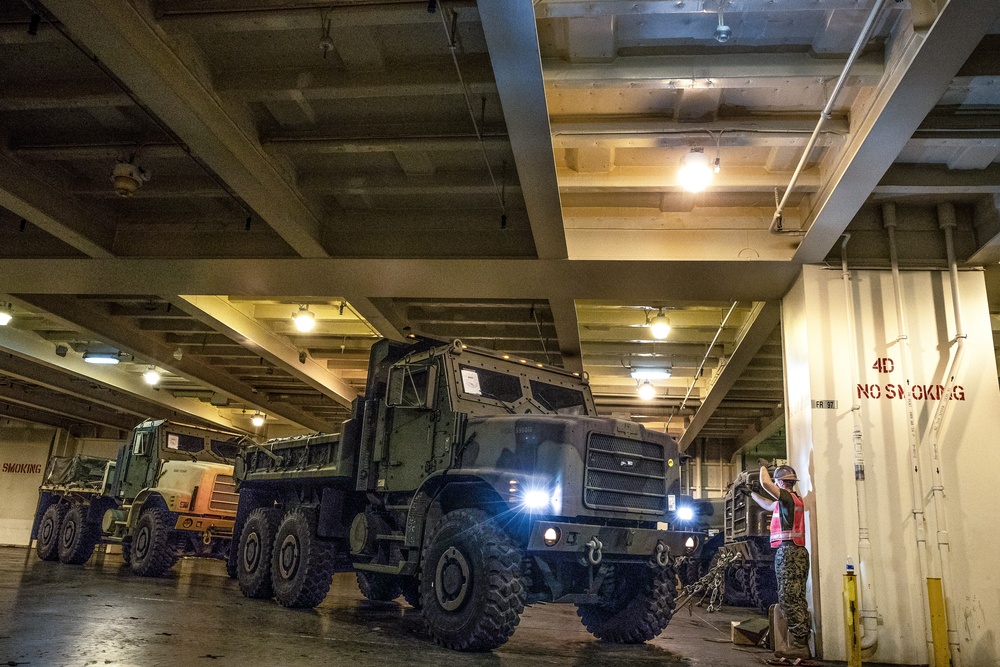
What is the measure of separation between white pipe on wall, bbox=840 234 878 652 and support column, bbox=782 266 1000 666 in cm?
3

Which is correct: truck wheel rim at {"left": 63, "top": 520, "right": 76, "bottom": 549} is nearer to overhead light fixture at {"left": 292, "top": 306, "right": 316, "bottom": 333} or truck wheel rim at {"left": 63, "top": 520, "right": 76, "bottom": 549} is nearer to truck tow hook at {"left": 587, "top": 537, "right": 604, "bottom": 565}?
overhead light fixture at {"left": 292, "top": 306, "right": 316, "bottom": 333}

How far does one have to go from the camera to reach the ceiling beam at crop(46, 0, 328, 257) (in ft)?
18.0

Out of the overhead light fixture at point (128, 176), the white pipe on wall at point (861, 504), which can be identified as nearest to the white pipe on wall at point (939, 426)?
the white pipe on wall at point (861, 504)

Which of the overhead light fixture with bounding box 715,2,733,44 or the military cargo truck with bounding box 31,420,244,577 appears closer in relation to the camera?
the overhead light fixture with bounding box 715,2,733,44

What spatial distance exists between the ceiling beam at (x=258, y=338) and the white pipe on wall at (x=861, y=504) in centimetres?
915

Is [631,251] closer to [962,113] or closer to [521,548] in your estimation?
[962,113]

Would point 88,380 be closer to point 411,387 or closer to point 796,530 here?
point 411,387

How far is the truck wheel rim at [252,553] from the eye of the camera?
9258 mm

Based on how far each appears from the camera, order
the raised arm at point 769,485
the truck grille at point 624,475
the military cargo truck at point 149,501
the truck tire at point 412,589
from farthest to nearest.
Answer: the military cargo truck at point 149,501
the truck tire at point 412,589
the raised arm at point 769,485
the truck grille at point 624,475

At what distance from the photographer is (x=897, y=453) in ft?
25.4

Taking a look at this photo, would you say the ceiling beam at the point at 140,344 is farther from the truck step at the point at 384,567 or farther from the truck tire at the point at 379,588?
the truck step at the point at 384,567

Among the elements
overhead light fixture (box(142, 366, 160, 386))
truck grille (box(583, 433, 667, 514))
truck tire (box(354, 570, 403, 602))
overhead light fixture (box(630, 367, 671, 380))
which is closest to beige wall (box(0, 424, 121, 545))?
overhead light fixture (box(142, 366, 160, 386))

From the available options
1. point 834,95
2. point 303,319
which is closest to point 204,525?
point 303,319

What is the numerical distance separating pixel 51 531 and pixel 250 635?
459 inches
